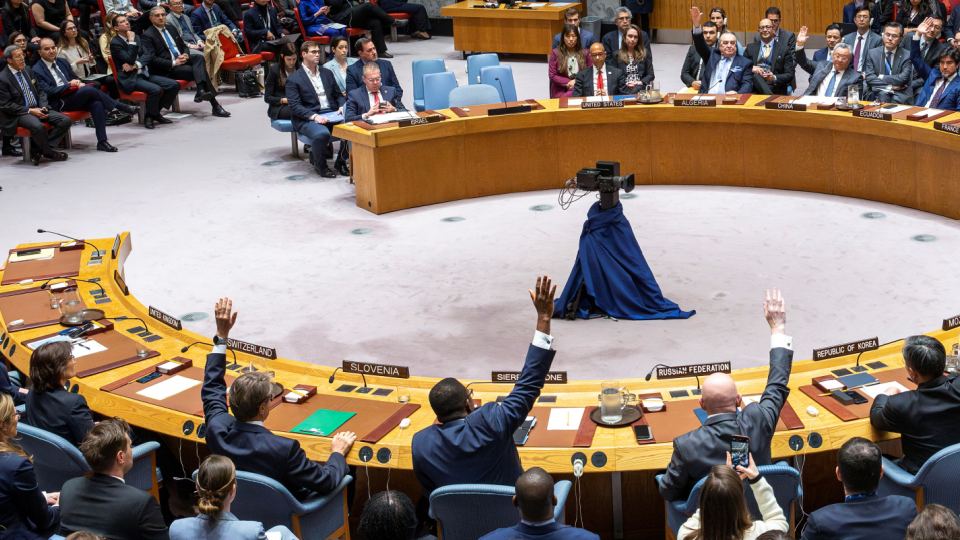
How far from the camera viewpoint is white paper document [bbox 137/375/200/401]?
4.71m

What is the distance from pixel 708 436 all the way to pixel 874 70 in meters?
8.04

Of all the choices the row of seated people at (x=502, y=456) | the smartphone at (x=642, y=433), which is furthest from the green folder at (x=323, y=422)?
the smartphone at (x=642, y=433)

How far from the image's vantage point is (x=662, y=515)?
426cm

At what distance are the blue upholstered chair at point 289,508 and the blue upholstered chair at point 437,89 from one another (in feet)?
23.3

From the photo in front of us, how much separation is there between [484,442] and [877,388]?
191 centimetres

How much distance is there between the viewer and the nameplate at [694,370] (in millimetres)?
4512

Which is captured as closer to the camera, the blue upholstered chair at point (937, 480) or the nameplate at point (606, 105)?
the blue upholstered chair at point (937, 480)

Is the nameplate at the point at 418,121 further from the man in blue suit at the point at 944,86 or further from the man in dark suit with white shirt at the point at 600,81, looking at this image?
the man in blue suit at the point at 944,86

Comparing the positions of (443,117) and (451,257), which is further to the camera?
(443,117)

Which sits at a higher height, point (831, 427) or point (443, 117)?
point (443, 117)

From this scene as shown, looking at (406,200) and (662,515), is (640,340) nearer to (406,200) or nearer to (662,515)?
(662,515)

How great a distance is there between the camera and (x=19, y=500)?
3.70 m

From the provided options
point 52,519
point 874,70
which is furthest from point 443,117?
point 52,519

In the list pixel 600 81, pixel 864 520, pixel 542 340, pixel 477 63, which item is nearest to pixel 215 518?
pixel 542 340
